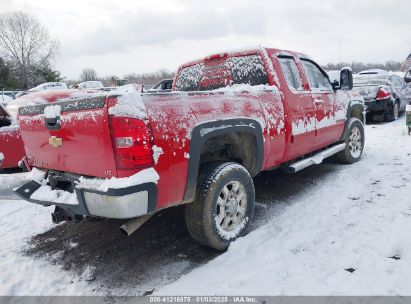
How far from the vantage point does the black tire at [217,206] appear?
316 centimetres

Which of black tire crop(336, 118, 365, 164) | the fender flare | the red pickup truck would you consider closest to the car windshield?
black tire crop(336, 118, 365, 164)

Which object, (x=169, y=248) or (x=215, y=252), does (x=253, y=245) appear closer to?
(x=215, y=252)

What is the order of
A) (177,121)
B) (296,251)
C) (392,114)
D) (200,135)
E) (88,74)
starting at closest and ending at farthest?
(177,121), (200,135), (296,251), (392,114), (88,74)

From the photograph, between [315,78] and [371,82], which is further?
[371,82]

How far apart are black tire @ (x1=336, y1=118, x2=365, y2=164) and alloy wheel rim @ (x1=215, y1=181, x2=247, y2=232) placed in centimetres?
330

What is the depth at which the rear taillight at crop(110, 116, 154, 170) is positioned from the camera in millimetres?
2535

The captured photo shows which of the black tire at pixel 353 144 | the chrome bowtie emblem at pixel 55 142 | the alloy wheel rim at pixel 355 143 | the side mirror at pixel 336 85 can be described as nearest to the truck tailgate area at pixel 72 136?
the chrome bowtie emblem at pixel 55 142

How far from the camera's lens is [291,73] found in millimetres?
4629

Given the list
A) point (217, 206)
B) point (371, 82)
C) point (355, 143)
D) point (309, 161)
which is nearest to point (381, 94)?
point (371, 82)

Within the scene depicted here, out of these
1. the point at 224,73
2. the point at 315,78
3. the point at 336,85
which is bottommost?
the point at 336,85

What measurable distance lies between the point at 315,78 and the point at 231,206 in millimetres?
2825

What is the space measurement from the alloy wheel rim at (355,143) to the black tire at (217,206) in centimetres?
344

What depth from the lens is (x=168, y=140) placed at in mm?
2742

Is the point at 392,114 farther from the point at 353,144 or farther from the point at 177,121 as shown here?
the point at 177,121
